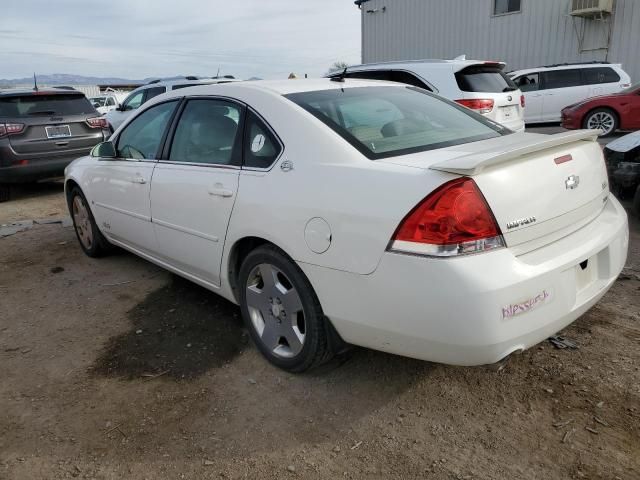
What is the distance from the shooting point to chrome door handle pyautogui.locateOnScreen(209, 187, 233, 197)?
2906mm

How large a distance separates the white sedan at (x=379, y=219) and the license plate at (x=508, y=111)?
14.0 feet

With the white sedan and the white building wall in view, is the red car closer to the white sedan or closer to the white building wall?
the white building wall

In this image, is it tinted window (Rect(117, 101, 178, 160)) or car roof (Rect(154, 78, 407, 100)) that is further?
tinted window (Rect(117, 101, 178, 160))

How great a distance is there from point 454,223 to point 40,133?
748 cm

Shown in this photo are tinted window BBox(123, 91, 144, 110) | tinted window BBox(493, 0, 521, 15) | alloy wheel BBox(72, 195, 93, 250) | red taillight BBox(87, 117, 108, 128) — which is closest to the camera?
alloy wheel BBox(72, 195, 93, 250)

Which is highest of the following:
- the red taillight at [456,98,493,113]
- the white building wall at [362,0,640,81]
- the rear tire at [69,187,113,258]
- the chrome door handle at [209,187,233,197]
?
the white building wall at [362,0,640,81]

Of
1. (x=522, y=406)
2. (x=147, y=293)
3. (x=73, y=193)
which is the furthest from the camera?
(x=73, y=193)

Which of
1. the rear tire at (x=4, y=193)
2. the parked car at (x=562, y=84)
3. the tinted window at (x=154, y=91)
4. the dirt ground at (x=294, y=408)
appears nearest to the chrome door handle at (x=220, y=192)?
the dirt ground at (x=294, y=408)

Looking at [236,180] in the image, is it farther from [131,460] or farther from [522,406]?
[522,406]

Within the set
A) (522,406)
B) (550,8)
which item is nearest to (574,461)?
(522,406)

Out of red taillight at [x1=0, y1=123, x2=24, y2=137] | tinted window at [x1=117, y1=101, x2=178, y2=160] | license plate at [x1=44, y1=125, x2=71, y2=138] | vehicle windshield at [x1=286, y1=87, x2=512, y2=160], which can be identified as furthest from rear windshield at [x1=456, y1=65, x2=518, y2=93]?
red taillight at [x1=0, y1=123, x2=24, y2=137]

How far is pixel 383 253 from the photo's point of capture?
2.17 meters

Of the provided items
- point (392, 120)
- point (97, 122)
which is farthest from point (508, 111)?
point (97, 122)

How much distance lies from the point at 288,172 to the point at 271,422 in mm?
1205
